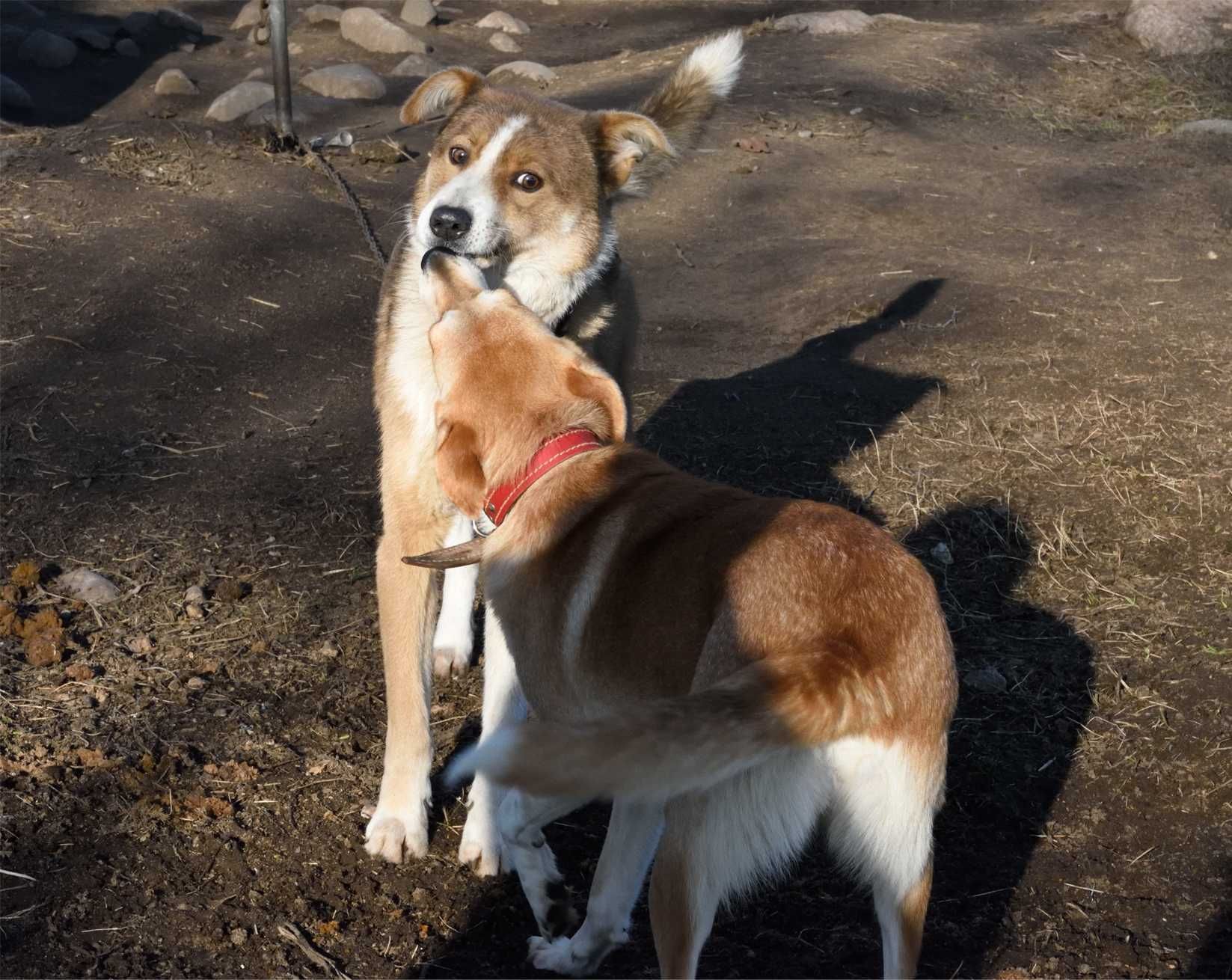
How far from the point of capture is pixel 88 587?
4367 millimetres

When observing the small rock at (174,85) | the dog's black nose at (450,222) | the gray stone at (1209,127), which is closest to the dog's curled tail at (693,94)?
the dog's black nose at (450,222)

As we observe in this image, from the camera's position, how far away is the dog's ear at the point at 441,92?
4324 millimetres

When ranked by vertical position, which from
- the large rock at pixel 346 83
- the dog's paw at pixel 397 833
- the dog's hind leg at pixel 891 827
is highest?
the dog's hind leg at pixel 891 827

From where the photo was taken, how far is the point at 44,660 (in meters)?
3.98

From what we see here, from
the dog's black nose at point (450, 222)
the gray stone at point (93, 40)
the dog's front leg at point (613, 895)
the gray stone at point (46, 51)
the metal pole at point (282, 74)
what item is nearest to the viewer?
the dog's front leg at point (613, 895)

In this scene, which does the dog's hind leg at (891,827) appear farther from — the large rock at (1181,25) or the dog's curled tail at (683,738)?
the large rock at (1181,25)

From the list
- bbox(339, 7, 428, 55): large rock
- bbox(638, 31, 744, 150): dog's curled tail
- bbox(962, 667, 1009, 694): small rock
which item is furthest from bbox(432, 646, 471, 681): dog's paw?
bbox(339, 7, 428, 55): large rock

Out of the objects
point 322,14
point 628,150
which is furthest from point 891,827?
point 322,14

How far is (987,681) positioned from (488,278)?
209 centimetres

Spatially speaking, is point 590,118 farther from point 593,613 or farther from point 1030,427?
point 1030,427

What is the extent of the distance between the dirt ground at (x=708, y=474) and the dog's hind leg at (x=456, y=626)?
0.10 metres

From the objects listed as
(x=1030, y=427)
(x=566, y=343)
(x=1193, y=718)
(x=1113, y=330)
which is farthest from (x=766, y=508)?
(x=1113, y=330)

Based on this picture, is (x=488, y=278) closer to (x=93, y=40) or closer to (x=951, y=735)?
(x=951, y=735)

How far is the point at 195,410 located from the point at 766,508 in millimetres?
3685
